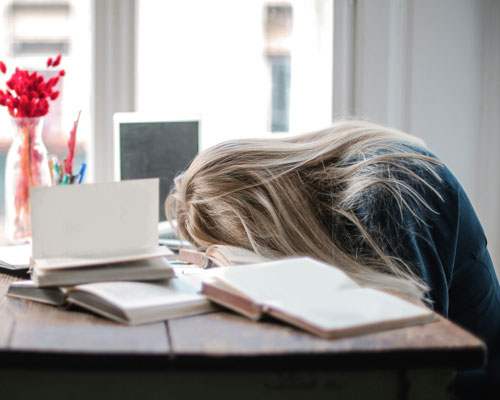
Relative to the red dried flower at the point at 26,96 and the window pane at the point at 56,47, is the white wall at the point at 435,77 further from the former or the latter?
the red dried flower at the point at 26,96

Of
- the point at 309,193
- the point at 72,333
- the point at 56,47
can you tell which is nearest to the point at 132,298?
the point at 72,333

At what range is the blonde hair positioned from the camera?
1069mm

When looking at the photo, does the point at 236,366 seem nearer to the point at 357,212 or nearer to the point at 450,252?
the point at 357,212

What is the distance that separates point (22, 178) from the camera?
1495 millimetres

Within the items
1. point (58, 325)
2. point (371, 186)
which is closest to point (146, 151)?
point (371, 186)

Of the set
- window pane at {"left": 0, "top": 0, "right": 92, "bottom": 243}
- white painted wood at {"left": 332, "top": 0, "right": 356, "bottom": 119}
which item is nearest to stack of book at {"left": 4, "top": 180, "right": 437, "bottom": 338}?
window pane at {"left": 0, "top": 0, "right": 92, "bottom": 243}

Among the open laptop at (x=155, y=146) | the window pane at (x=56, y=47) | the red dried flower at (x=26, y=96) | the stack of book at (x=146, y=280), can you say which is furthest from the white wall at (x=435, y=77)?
the stack of book at (x=146, y=280)

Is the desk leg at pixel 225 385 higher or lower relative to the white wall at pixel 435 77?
lower

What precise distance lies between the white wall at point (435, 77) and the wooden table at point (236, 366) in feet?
4.77

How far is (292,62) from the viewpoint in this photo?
2.12 m

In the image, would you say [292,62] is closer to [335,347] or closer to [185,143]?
[185,143]

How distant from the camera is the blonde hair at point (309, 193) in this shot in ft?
3.51

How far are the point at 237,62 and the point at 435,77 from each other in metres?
0.64

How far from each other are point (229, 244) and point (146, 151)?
1.64ft
